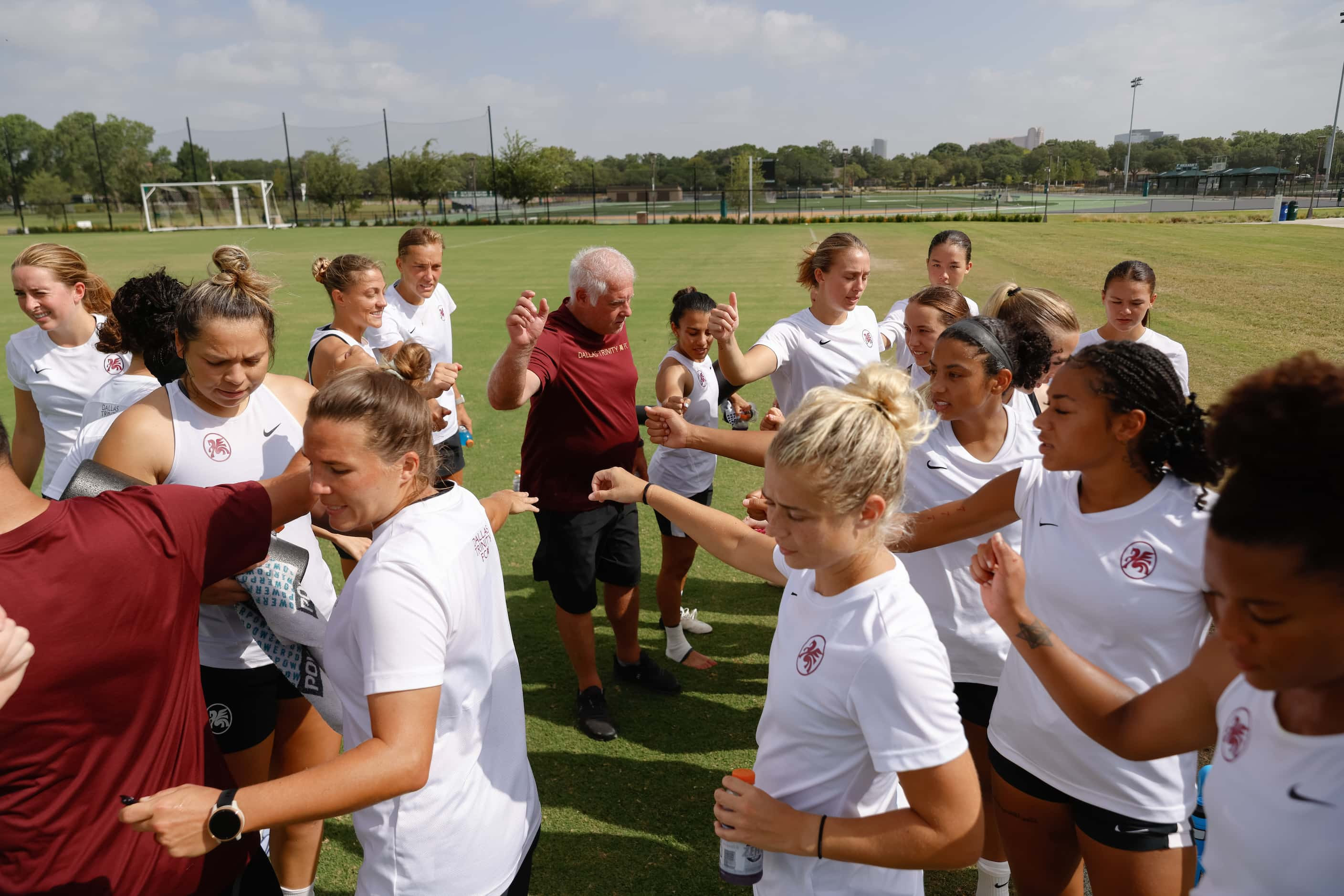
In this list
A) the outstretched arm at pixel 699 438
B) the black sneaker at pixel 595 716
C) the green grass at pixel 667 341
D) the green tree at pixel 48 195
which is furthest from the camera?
the green tree at pixel 48 195

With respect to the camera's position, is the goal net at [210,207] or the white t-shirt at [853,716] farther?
the goal net at [210,207]

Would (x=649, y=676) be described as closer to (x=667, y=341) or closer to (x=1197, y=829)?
(x=1197, y=829)

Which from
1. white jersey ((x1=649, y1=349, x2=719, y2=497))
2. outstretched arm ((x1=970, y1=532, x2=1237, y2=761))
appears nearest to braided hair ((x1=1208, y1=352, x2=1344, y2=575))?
outstretched arm ((x1=970, y1=532, x2=1237, y2=761))

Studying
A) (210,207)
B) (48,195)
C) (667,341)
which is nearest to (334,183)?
(210,207)

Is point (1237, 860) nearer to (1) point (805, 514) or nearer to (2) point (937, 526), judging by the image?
(1) point (805, 514)

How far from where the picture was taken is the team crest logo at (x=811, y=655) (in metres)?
1.85

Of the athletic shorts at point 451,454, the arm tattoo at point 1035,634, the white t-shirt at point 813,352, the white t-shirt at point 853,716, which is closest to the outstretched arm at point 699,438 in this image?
the white t-shirt at point 853,716

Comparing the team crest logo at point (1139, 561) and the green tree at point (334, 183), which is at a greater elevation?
the green tree at point (334, 183)

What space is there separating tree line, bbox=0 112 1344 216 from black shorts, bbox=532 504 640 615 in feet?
173

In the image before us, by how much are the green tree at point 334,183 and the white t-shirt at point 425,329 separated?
55237 mm

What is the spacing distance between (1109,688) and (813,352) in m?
3.20

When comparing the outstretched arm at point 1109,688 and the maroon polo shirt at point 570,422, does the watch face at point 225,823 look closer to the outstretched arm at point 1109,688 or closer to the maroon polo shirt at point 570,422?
the outstretched arm at point 1109,688

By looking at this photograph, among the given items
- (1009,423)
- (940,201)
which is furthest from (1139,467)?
(940,201)

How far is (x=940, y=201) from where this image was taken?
7344cm
